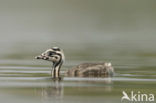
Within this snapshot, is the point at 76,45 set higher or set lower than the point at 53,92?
higher

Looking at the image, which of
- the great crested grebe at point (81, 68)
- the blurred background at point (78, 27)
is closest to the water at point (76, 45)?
the blurred background at point (78, 27)

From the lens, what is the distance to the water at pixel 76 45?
67.5ft

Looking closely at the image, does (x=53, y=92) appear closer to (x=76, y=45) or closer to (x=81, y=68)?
(x=81, y=68)

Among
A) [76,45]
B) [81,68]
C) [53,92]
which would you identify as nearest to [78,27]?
[76,45]

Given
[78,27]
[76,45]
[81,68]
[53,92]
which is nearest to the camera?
[53,92]

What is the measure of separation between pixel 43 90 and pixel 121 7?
1640 inches

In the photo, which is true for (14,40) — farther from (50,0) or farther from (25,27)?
(50,0)

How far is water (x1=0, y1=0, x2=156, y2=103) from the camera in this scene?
67.5ft

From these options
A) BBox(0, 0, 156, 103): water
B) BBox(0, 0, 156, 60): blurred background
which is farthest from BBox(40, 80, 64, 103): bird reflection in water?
BBox(0, 0, 156, 60): blurred background

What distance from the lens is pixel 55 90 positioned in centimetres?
2062

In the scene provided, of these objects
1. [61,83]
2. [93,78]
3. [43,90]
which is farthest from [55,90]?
[93,78]

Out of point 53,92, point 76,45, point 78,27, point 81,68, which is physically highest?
point 78,27

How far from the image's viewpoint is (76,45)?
120 feet

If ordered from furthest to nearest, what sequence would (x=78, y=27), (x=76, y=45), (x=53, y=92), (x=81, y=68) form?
1. (x=78, y=27)
2. (x=76, y=45)
3. (x=81, y=68)
4. (x=53, y=92)
